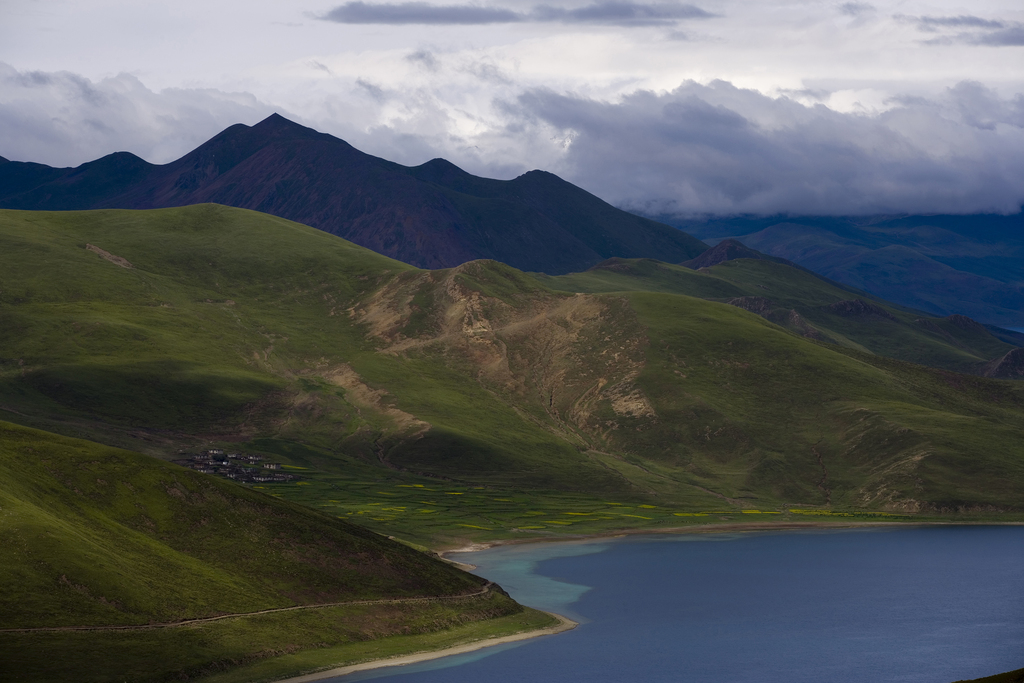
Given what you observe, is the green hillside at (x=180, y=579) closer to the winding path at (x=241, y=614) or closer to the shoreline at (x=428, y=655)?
the winding path at (x=241, y=614)

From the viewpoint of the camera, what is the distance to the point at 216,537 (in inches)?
4692

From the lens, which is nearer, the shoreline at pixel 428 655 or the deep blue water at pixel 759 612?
the shoreline at pixel 428 655

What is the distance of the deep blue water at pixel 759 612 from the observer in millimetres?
110938

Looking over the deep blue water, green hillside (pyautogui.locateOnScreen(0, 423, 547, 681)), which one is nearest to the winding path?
green hillside (pyautogui.locateOnScreen(0, 423, 547, 681))

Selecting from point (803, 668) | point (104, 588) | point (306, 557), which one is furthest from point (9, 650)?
point (803, 668)

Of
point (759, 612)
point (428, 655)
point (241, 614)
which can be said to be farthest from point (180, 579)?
point (759, 612)

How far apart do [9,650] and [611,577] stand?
95.5 metres

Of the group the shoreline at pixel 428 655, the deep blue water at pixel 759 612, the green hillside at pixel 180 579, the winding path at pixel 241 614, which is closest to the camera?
the winding path at pixel 241 614

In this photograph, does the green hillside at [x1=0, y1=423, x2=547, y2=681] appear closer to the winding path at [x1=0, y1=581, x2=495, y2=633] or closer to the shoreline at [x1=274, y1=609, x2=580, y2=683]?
the winding path at [x1=0, y1=581, x2=495, y2=633]

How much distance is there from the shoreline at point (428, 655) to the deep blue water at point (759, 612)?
4.85 ft

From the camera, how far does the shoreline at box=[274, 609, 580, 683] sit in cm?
10153

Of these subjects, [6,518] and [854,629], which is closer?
[6,518]

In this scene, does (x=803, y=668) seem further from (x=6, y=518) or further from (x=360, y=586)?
(x=6, y=518)

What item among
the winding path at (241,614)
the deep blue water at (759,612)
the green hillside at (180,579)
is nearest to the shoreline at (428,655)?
the deep blue water at (759,612)
